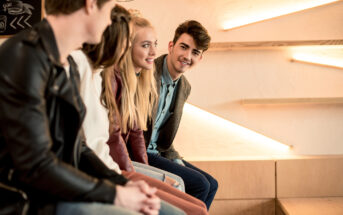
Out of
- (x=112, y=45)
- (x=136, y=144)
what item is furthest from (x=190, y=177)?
(x=112, y=45)

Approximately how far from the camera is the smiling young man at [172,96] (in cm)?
232

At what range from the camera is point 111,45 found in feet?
4.90

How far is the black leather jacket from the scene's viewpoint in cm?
92

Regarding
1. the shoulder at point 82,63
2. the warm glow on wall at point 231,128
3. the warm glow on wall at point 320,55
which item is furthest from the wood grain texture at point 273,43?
the shoulder at point 82,63

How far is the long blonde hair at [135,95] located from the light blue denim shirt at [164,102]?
17 centimetres

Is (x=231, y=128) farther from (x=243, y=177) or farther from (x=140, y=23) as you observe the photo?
(x=140, y=23)

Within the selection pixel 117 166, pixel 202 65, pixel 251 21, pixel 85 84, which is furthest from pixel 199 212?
pixel 251 21

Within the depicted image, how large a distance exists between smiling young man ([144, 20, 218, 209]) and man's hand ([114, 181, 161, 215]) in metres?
1.08

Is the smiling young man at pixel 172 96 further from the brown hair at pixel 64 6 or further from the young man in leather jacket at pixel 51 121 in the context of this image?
the brown hair at pixel 64 6

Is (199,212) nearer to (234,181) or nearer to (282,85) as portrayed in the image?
(234,181)

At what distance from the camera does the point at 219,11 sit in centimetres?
307

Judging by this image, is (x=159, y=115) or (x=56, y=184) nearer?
(x=56, y=184)

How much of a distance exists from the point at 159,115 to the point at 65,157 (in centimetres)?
135

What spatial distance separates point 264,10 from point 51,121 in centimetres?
237
